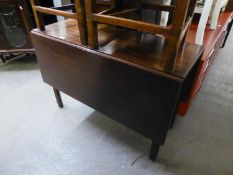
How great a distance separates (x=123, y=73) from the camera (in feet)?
2.67

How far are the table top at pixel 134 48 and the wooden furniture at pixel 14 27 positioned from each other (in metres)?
0.82

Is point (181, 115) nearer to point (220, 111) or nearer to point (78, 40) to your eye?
point (220, 111)

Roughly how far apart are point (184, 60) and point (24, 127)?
126cm

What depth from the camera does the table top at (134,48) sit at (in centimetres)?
76

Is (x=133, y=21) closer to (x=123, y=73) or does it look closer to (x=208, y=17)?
(x=123, y=73)

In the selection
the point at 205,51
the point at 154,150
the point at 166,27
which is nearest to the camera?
the point at 166,27

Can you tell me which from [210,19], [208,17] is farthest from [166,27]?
[210,19]

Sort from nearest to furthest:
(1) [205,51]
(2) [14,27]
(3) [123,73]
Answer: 1. (3) [123,73]
2. (1) [205,51]
3. (2) [14,27]

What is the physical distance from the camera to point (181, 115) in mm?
1465

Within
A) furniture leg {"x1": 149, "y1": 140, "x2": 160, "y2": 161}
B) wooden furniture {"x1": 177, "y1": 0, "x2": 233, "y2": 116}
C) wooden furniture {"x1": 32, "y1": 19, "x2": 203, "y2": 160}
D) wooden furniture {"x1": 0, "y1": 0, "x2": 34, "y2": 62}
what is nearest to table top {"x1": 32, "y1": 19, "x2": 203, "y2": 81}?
wooden furniture {"x1": 32, "y1": 19, "x2": 203, "y2": 160}

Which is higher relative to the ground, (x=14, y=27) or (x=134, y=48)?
(x=134, y=48)

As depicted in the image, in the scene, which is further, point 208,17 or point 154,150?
point 208,17

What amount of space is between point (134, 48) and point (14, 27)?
156 centimetres

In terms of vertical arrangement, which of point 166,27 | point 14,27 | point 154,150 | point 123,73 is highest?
point 166,27
